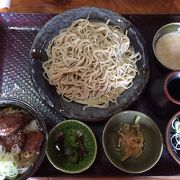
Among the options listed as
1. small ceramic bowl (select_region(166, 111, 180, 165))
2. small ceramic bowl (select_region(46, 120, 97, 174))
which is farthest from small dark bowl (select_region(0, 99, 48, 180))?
small ceramic bowl (select_region(166, 111, 180, 165))

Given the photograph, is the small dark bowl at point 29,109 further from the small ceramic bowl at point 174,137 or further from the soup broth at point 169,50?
the soup broth at point 169,50

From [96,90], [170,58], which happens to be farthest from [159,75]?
[96,90]

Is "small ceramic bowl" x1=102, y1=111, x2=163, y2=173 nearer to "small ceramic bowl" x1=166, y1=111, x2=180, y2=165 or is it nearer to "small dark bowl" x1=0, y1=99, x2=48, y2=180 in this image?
"small ceramic bowl" x1=166, y1=111, x2=180, y2=165

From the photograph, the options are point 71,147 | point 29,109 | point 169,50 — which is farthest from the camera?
point 169,50

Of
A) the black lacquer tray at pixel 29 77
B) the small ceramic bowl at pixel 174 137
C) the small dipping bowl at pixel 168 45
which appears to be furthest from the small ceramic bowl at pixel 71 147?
the small dipping bowl at pixel 168 45

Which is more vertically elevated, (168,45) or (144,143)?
(168,45)

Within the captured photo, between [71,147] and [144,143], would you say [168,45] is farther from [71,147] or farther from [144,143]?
[71,147]

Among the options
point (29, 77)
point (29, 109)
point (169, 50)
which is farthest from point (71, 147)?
point (169, 50)
